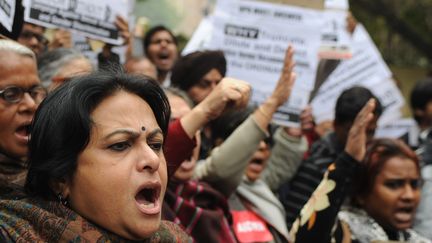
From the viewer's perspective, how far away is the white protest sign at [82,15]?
133 inches

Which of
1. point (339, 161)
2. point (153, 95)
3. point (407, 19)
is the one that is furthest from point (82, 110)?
point (407, 19)

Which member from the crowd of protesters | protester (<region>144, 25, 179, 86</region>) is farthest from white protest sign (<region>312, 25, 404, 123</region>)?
protester (<region>144, 25, 179, 86</region>)

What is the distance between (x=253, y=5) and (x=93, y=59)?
1.03m

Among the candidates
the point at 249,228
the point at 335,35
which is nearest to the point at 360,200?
the point at 249,228

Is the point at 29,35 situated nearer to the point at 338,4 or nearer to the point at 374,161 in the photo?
the point at 374,161

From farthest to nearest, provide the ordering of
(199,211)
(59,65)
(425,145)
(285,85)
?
1. (425,145)
2. (285,85)
3. (59,65)
4. (199,211)

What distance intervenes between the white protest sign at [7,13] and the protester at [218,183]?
0.82 metres

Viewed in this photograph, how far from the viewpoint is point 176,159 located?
8.83 feet

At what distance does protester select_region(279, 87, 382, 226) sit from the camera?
12.6 ft

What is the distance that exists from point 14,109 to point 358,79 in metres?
3.30

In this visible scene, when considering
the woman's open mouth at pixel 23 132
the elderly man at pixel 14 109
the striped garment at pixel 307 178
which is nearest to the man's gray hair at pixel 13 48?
the elderly man at pixel 14 109

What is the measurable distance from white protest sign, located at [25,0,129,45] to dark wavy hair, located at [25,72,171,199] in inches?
57.1

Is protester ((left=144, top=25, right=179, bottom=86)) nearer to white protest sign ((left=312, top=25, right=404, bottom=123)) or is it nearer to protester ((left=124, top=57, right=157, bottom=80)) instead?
protester ((left=124, top=57, right=157, bottom=80))

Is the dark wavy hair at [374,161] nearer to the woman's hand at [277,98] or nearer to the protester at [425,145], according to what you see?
the protester at [425,145]
